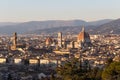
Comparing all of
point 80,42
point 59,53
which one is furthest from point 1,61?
point 80,42

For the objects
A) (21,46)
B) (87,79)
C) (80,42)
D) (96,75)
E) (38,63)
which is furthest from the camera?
(80,42)

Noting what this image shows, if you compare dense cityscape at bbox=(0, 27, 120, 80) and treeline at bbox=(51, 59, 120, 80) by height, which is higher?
treeline at bbox=(51, 59, 120, 80)

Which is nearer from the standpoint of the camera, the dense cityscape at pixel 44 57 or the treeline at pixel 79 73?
the treeline at pixel 79 73

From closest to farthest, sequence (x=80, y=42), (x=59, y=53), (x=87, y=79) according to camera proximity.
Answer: (x=87, y=79) → (x=59, y=53) → (x=80, y=42)

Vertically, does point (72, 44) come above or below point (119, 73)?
below

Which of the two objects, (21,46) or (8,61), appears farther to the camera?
(21,46)

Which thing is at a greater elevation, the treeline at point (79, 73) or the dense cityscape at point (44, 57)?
the treeline at point (79, 73)

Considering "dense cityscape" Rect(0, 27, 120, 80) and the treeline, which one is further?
"dense cityscape" Rect(0, 27, 120, 80)

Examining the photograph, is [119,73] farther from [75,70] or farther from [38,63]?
[38,63]

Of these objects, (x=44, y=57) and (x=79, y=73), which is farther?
(x=44, y=57)

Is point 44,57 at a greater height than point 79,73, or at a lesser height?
lesser
